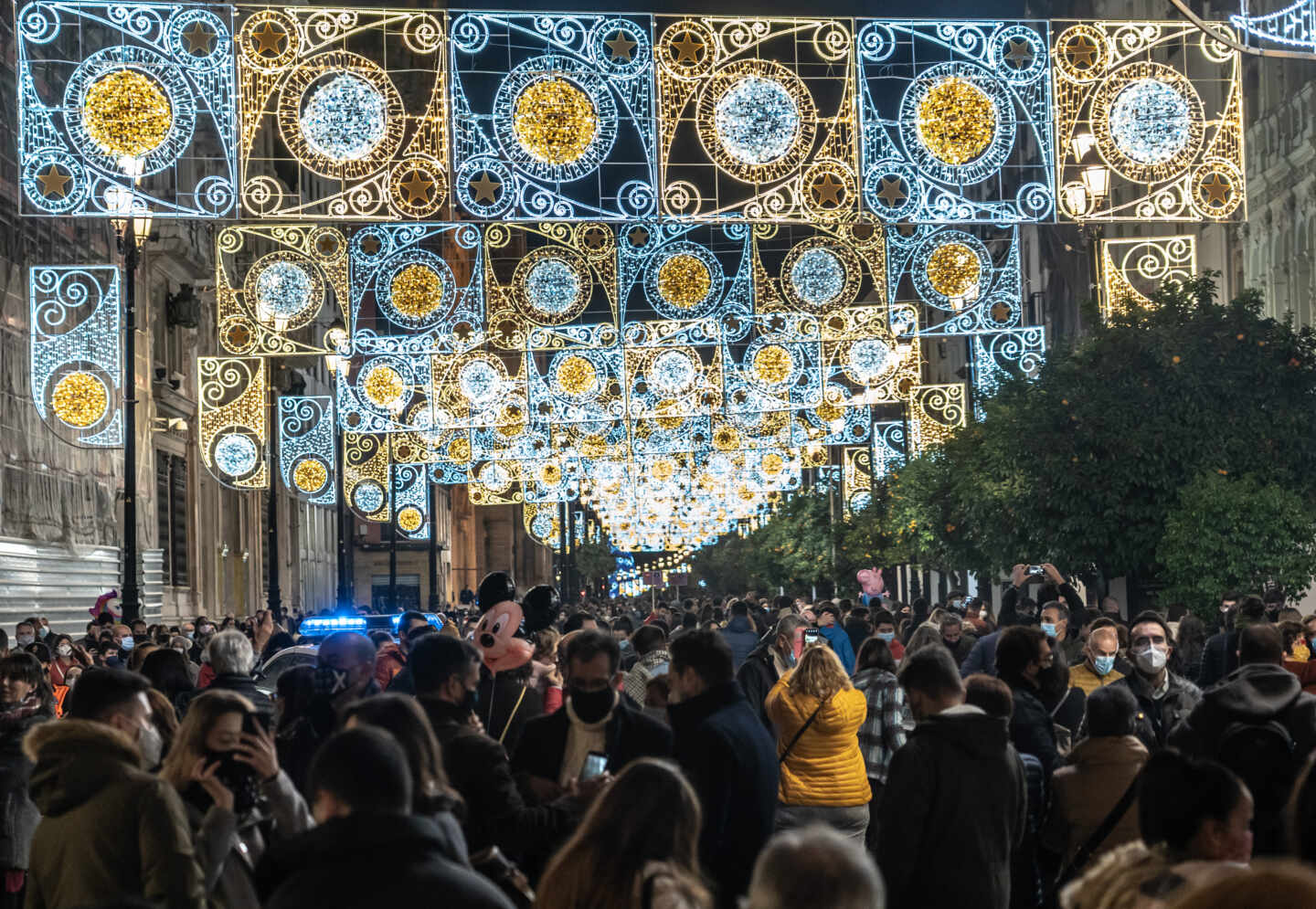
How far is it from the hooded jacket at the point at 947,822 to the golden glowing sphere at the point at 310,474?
89.4ft

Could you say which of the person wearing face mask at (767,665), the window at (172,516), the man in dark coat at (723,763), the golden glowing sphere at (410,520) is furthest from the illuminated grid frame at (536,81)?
the golden glowing sphere at (410,520)

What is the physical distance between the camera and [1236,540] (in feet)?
85.6

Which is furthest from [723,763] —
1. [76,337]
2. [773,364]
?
[773,364]

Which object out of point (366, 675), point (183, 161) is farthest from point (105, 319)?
point (183, 161)

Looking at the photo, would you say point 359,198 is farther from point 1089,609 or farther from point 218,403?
point 218,403

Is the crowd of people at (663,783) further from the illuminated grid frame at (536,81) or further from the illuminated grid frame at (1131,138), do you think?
the illuminated grid frame at (1131,138)

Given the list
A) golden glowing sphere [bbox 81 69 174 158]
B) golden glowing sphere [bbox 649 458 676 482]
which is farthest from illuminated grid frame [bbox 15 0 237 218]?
golden glowing sphere [bbox 649 458 676 482]

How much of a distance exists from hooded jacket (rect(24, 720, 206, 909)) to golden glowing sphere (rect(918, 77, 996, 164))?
16636 mm

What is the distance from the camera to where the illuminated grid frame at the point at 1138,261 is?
2378cm

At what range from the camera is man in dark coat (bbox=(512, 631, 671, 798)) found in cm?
786

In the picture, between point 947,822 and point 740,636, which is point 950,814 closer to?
point 947,822

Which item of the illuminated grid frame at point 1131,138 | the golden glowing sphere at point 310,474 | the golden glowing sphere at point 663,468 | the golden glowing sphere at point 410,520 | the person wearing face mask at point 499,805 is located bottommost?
the person wearing face mask at point 499,805

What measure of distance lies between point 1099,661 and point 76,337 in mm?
14658

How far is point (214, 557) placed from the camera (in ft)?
163
